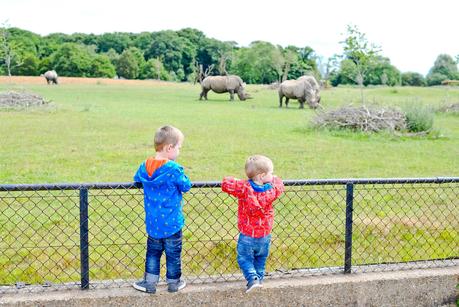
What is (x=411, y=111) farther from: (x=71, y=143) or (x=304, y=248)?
(x=304, y=248)

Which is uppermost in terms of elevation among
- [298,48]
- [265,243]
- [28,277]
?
[298,48]

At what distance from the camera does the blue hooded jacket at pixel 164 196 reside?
12.7ft

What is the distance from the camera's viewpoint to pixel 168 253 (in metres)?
4.05

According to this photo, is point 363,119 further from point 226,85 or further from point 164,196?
point 226,85

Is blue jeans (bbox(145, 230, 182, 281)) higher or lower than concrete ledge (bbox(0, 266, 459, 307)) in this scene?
higher

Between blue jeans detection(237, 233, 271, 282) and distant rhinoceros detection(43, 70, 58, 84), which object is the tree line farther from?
blue jeans detection(237, 233, 271, 282)

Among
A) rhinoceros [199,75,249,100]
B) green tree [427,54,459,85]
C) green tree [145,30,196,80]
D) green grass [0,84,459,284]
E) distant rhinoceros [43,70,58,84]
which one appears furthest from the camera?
green tree [145,30,196,80]

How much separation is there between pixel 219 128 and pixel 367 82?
6822 cm

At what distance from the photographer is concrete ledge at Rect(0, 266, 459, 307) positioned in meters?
4.07

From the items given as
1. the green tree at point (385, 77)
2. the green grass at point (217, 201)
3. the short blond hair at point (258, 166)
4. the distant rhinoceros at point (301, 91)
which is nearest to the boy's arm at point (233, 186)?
the short blond hair at point (258, 166)

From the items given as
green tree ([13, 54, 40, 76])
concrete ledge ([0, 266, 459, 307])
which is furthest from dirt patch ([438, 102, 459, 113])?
green tree ([13, 54, 40, 76])

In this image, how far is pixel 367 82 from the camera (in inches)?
Answer: 3201

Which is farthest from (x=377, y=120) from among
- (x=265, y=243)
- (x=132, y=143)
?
(x=265, y=243)

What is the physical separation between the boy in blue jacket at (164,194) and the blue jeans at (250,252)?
44cm
